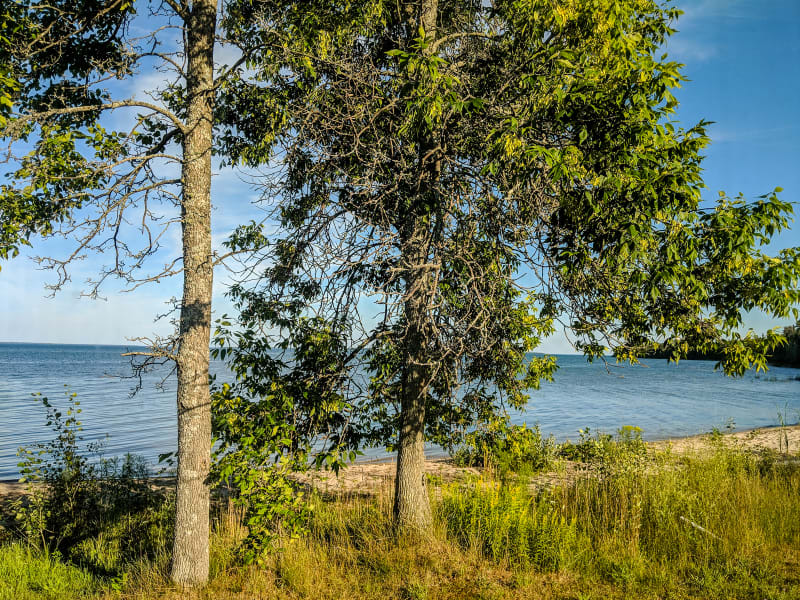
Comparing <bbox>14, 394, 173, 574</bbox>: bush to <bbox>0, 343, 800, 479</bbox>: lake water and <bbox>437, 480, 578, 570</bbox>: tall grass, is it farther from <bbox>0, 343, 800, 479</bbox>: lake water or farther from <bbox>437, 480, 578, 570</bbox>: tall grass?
<bbox>437, 480, 578, 570</bbox>: tall grass

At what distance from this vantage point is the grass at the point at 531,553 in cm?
490

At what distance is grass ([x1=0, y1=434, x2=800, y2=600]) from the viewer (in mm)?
4902

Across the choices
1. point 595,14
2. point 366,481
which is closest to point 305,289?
point 595,14

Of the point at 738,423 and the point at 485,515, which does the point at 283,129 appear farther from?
the point at 738,423

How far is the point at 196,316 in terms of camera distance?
5129 millimetres

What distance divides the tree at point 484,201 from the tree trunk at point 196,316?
21.2 inches

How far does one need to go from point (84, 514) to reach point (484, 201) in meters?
7.60

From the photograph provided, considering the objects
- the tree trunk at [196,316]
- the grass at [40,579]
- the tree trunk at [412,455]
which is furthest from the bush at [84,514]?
the tree trunk at [412,455]

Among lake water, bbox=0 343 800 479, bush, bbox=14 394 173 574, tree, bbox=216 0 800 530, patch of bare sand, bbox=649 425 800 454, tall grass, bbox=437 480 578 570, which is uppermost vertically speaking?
tree, bbox=216 0 800 530

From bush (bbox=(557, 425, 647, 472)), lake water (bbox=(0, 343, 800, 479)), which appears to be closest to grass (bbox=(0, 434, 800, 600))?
bush (bbox=(557, 425, 647, 472))

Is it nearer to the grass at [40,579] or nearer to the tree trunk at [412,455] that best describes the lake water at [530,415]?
the grass at [40,579]

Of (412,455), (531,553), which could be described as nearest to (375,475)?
(412,455)

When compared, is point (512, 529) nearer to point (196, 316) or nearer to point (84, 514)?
point (196, 316)

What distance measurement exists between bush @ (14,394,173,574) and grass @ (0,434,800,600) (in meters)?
0.56
